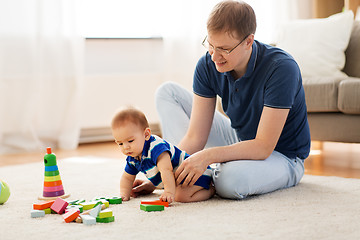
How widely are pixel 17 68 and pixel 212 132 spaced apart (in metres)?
1.78

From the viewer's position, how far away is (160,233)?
1.30 m

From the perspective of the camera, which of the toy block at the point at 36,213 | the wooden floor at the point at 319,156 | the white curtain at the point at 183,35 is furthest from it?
the white curtain at the point at 183,35

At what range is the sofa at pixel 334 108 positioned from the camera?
2451 millimetres

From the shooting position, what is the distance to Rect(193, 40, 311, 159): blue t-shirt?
1.66 m

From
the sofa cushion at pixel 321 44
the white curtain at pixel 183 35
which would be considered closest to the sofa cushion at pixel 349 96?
the sofa cushion at pixel 321 44

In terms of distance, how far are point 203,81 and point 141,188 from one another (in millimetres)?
453

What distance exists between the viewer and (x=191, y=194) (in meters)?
1.67

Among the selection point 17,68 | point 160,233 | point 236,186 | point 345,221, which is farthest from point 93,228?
point 17,68

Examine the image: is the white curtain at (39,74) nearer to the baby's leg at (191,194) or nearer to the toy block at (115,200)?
the toy block at (115,200)

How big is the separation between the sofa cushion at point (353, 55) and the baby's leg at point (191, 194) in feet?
5.63

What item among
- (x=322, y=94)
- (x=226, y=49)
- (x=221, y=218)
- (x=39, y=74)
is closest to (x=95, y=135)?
(x=39, y=74)

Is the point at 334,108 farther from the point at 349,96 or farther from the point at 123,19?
→ the point at 123,19

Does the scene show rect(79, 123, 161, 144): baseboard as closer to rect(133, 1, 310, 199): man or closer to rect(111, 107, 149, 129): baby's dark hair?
rect(133, 1, 310, 199): man

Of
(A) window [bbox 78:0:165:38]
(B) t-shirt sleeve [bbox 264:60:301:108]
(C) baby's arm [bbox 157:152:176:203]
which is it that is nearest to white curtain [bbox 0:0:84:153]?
(A) window [bbox 78:0:165:38]
